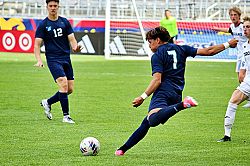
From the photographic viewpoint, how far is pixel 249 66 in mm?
11070

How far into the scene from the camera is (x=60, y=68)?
43.2 feet

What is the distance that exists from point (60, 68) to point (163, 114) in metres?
4.73

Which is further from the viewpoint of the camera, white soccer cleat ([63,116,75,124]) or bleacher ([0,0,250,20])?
bleacher ([0,0,250,20])

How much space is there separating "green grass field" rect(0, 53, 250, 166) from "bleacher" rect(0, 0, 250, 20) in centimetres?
1262

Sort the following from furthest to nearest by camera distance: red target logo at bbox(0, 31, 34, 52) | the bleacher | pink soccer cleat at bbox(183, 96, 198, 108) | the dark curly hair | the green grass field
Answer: red target logo at bbox(0, 31, 34, 52) < the bleacher < the green grass field < the dark curly hair < pink soccer cleat at bbox(183, 96, 198, 108)

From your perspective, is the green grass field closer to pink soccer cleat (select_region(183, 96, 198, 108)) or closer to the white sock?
the white sock

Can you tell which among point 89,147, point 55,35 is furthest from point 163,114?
point 55,35

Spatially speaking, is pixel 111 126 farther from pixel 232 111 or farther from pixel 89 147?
pixel 89 147

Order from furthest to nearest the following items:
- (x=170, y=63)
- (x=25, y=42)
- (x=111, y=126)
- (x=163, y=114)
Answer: (x=25, y=42) → (x=111, y=126) → (x=170, y=63) → (x=163, y=114)

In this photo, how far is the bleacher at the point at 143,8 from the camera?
36625mm

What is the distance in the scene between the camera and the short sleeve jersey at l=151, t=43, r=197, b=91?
8.92 m

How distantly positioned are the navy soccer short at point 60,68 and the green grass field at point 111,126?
2.84 ft

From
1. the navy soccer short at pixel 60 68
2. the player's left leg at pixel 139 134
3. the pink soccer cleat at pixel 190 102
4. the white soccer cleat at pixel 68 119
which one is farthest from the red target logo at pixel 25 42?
the pink soccer cleat at pixel 190 102

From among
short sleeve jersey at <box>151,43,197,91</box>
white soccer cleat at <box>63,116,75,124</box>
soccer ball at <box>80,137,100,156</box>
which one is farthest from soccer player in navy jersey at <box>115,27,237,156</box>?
white soccer cleat at <box>63,116,75,124</box>
